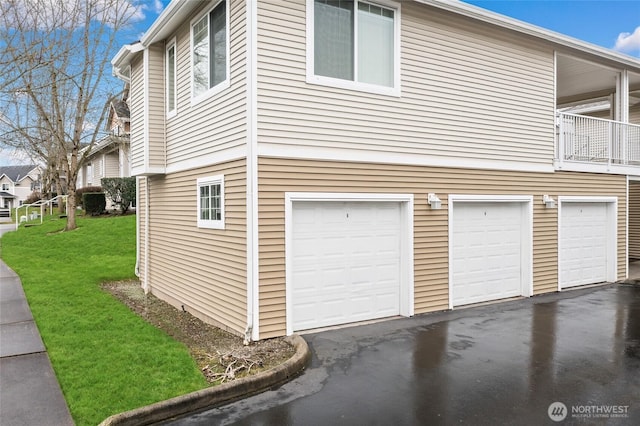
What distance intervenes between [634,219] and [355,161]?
1316 centimetres

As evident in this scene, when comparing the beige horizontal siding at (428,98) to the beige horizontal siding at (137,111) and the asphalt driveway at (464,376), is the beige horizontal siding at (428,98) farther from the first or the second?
the beige horizontal siding at (137,111)

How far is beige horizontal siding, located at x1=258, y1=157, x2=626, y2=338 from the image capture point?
22.8 ft

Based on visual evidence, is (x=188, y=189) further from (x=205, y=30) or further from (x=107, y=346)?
(x=107, y=346)

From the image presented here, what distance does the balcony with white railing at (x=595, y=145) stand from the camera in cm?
1103

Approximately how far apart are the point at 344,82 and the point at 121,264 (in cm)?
991

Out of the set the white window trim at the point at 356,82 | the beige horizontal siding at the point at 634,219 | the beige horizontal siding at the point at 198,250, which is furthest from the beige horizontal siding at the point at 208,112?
the beige horizontal siding at the point at 634,219

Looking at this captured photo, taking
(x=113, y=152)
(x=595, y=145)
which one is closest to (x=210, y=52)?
(x=595, y=145)

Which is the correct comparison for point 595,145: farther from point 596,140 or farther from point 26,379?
point 26,379

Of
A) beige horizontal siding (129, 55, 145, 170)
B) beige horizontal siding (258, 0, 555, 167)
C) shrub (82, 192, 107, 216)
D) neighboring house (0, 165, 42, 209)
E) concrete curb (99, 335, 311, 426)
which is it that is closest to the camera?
concrete curb (99, 335, 311, 426)

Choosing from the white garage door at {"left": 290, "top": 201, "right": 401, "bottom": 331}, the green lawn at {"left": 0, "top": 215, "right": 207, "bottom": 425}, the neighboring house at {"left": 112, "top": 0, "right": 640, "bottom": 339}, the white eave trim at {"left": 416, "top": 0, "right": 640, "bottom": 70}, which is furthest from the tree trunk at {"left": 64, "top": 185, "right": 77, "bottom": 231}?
the white eave trim at {"left": 416, "top": 0, "right": 640, "bottom": 70}

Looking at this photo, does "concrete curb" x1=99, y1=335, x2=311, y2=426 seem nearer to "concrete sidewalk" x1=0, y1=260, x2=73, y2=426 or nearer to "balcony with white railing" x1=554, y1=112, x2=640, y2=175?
"concrete sidewalk" x1=0, y1=260, x2=73, y2=426

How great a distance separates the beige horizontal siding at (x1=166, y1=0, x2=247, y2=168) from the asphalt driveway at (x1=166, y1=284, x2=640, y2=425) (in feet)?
11.6

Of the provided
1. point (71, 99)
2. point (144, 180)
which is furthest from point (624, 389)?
point (71, 99)

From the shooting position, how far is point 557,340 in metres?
7.02
